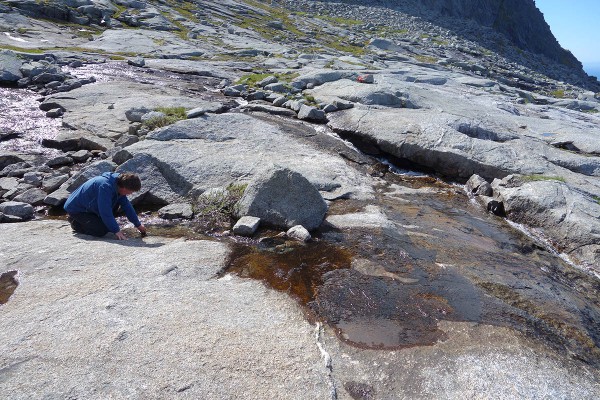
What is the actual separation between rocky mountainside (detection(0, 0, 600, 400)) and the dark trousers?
0.29 meters

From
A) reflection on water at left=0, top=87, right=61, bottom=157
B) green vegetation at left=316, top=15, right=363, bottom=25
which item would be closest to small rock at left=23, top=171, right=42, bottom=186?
reflection on water at left=0, top=87, right=61, bottom=157

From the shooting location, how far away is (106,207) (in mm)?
10977

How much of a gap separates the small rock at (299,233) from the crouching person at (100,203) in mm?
4195

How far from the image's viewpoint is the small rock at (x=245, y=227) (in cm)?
1216

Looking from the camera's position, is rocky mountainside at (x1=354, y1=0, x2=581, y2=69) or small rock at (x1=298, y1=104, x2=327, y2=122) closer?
small rock at (x1=298, y1=104, x2=327, y2=122)

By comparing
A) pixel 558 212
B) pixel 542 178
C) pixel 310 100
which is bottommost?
pixel 310 100

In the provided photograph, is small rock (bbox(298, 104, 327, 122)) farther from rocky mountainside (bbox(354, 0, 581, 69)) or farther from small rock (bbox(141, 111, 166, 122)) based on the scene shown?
rocky mountainside (bbox(354, 0, 581, 69))

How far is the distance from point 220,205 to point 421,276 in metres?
6.33

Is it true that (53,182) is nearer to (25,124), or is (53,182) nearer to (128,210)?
(128,210)

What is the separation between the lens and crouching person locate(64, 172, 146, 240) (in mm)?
10992

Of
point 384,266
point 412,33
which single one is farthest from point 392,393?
point 412,33

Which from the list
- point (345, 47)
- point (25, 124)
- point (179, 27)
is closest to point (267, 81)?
point (25, 124)

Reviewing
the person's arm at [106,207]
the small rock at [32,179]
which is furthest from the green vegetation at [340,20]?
the person's arm at [106,207]

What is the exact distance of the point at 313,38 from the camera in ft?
231
